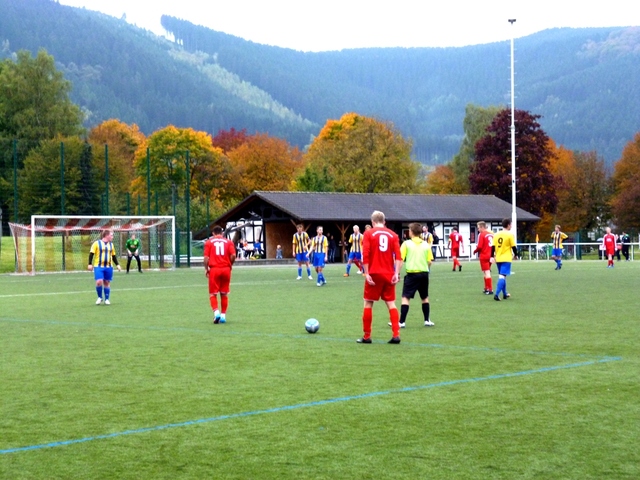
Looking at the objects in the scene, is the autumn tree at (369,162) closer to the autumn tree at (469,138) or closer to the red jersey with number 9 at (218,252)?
the autumn tree at (469,138)

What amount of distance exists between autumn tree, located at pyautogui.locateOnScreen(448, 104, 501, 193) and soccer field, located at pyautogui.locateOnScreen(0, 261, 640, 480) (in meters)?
86.9

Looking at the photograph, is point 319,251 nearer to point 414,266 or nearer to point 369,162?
point 414,266

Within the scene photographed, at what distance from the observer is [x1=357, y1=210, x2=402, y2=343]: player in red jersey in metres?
13.5

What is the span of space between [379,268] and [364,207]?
53.5 m

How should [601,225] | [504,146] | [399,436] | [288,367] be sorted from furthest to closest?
[601,225], [504,146], [288,367], [399,436]

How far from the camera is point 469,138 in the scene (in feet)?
346

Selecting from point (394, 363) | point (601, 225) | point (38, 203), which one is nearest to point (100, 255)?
point (394, 363)

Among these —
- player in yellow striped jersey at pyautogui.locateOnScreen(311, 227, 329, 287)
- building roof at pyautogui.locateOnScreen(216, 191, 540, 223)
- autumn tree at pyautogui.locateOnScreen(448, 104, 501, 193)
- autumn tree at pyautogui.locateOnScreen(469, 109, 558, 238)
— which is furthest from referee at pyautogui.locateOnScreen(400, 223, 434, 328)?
autumn tree at pyautogui.locateOnScreen(448, 104, 501, 193)

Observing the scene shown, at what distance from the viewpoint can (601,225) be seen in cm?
9919

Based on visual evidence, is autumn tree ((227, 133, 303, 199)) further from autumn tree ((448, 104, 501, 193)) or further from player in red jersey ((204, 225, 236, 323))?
player in red jersey ((204, 225, 236, 323))

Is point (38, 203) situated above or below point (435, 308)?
above

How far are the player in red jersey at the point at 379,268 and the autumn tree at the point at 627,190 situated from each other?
78.8 m

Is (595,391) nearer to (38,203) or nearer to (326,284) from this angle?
(326,284)

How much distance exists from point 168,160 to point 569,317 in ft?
254
